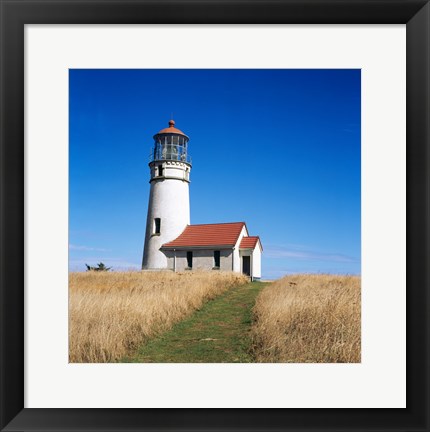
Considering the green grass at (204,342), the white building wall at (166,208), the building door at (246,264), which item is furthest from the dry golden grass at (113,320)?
the building door at (246,264)

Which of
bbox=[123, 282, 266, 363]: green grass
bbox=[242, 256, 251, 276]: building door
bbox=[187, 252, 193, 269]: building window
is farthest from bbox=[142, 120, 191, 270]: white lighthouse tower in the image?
bbox=[123, 282, 266, 363]: green grass

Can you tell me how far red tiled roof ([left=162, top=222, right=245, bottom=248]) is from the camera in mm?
16406

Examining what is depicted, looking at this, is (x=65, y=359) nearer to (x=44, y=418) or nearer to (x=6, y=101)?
(x=44, y=418)

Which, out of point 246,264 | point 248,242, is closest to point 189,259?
point 246,264

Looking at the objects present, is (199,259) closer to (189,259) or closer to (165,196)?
(189,259)

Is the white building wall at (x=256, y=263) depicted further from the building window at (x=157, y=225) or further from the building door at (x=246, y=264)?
the building window at (x=157, y=225)

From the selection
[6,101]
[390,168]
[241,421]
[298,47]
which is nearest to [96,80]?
[6,101]

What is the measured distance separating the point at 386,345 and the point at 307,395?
2.48 ft

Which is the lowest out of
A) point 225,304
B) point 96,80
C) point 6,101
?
point 225,304

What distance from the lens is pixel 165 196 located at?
1669cm

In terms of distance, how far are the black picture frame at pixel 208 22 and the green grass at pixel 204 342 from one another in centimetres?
107

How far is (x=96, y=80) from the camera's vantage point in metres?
3.31

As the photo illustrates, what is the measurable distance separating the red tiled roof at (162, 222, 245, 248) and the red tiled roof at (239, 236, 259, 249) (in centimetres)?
55

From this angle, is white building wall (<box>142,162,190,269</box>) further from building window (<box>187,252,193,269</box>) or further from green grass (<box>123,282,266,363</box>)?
green grass (<box>123,282,266,363</box>)
